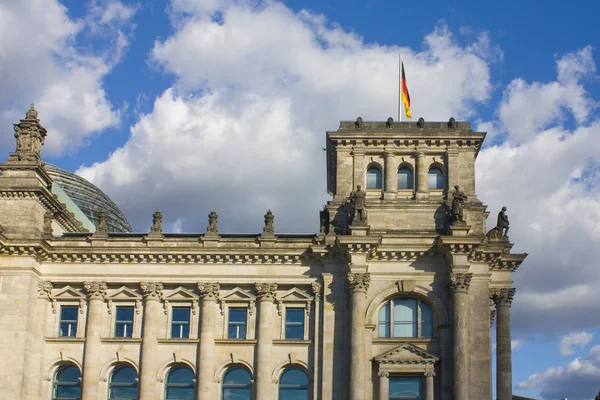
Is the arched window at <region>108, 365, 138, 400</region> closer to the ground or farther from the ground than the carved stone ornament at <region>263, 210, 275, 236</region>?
closer to the ground

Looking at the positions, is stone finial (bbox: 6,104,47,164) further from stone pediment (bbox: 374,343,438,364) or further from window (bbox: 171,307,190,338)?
stone pediment (bbox: 374,343,438,364)

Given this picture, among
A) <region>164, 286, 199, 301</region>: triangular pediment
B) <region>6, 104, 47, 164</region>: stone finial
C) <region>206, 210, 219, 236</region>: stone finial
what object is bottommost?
<region>164, 286, 199, 301</region>: triangular pediment

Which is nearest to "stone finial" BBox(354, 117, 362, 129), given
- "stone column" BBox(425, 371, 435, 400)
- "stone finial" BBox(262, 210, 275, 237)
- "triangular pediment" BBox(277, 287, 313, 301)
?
"stone finial" BBox(262, 210, 275, 237)

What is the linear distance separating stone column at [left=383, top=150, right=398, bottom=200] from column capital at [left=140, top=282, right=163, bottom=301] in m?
14.1

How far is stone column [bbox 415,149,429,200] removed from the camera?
57.8 metres

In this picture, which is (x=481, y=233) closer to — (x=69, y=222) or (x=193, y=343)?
(x=193, y=343)

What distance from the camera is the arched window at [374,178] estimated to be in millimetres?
58750

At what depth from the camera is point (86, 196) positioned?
3024 inches

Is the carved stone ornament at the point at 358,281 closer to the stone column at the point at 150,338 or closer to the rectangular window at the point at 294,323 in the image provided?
the rectangular window at the point at 294,323

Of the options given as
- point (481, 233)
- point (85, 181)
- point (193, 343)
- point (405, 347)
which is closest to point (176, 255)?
point (193, 343)

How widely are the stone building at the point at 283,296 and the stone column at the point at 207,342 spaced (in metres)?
0.08

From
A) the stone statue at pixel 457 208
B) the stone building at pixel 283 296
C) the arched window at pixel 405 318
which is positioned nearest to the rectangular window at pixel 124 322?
the stone building at pixel 283 296

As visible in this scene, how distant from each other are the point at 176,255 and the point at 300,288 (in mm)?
7366

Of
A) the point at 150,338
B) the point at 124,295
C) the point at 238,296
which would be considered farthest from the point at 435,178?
the point at 124,295
